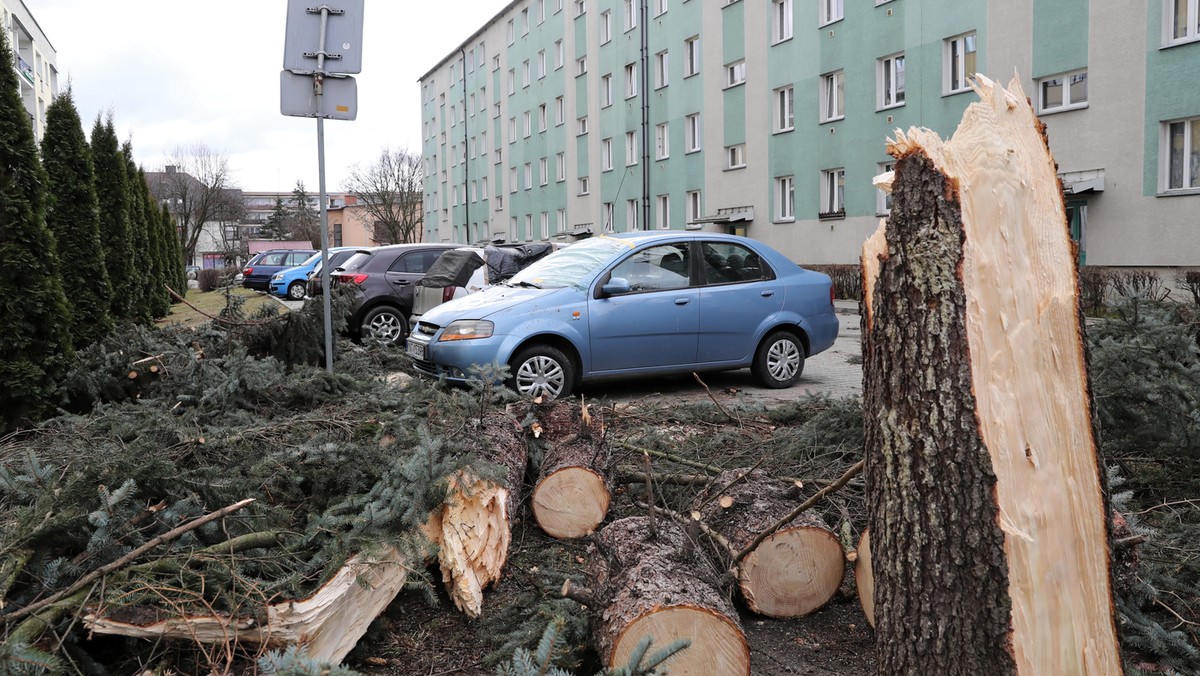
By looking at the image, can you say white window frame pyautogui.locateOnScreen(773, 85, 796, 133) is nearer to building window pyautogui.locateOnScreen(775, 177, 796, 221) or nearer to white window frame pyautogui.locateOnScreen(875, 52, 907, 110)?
building window pyautogui.locateOnScreen(775, 177, 796, 221)

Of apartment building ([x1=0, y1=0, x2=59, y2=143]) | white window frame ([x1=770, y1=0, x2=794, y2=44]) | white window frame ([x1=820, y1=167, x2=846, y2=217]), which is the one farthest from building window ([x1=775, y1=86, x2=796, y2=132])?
apartment building ([x1=0, y1=0, x2=59, y2=143])

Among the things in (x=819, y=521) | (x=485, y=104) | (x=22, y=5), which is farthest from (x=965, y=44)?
(x=22, y=5)

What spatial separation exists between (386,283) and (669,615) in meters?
11.7

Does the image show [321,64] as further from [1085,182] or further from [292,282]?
[292,282]

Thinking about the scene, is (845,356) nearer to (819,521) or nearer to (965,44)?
(819,521)

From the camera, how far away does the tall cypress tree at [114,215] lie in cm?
1347

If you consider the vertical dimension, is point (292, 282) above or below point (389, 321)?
above

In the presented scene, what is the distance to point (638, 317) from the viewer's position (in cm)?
859

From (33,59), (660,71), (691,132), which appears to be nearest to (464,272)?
(691,132)

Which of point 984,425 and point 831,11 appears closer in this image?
point 984,425

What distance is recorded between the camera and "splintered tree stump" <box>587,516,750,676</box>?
296 centimetres

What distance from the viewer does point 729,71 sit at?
31609 mm

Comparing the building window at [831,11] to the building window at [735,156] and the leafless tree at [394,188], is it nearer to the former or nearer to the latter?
the building window at [735,156]

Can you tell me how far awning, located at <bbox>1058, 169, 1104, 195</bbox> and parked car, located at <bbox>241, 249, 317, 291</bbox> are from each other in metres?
26.0
